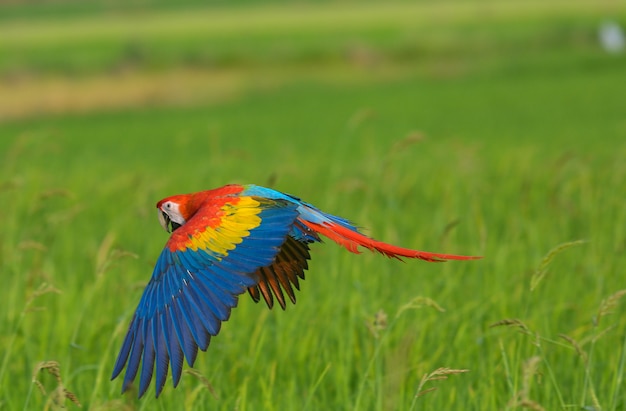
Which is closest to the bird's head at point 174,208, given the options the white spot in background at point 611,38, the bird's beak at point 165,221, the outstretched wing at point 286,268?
the bird's beak at point 165,221

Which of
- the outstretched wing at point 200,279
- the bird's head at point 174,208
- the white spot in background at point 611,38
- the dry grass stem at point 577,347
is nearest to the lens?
the dry grass stem at point 577,347

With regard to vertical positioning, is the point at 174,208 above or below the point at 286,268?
above

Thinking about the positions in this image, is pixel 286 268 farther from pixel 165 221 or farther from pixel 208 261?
pixel 208 261

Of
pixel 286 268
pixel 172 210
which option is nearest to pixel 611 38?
pixel 286 268

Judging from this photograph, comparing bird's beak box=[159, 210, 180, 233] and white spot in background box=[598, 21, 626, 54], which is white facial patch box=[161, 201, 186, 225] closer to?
bird's beak box=[159, 210, 180, 233]

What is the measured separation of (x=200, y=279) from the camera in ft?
8.27

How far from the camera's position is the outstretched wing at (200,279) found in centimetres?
234

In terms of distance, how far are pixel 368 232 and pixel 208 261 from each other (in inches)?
104

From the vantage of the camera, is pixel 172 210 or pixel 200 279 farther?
pixel 172 210

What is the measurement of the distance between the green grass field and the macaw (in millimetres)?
149

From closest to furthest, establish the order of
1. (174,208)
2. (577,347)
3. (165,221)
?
(577,347), (174,208), (165,221)

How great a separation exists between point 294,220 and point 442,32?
42.6 metres

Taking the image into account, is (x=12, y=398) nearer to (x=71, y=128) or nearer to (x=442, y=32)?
(x=71, y=128)

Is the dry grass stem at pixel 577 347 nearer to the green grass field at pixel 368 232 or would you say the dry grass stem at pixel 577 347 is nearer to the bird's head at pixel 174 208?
the green grass field at pixel 368 232
